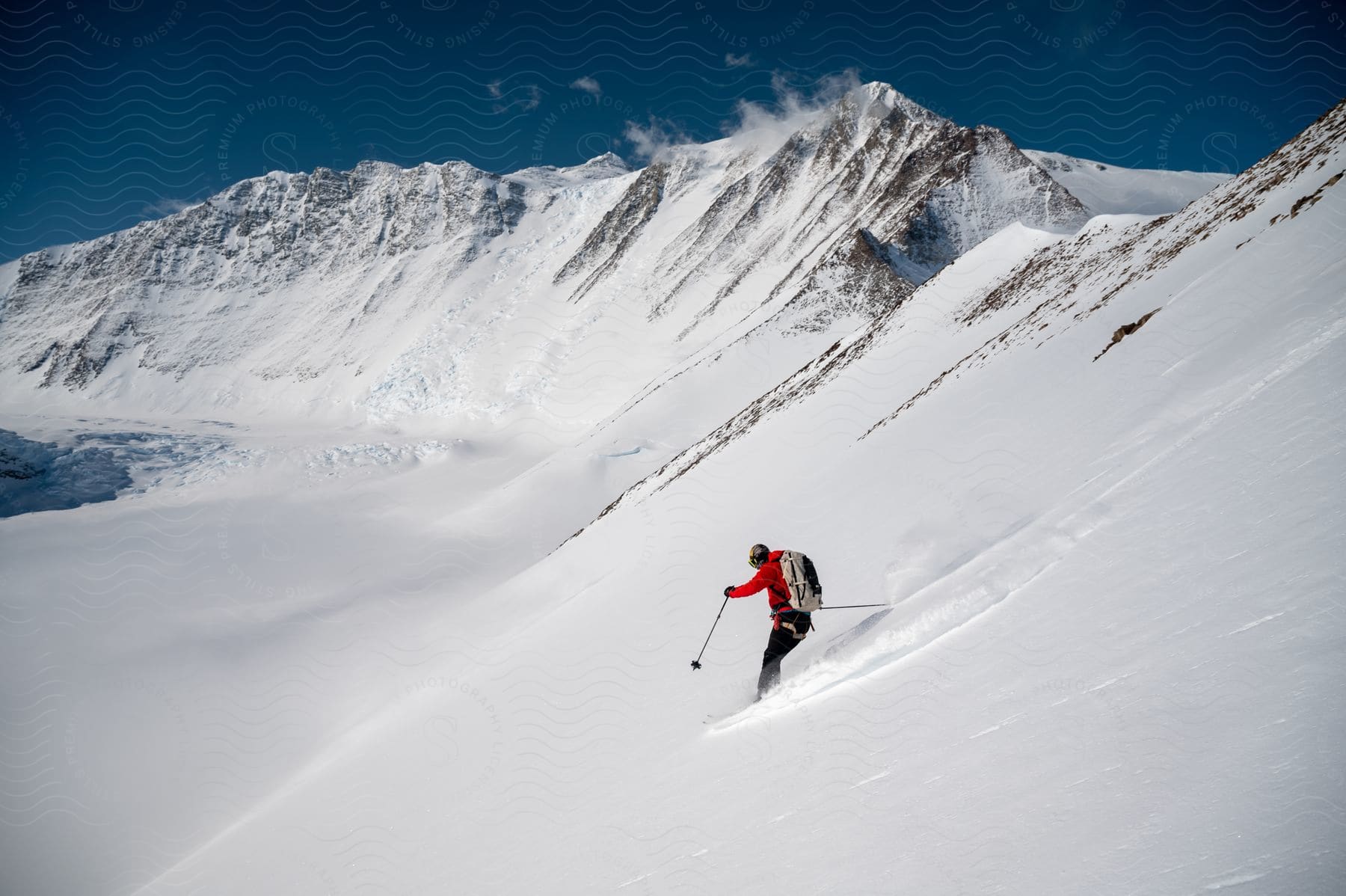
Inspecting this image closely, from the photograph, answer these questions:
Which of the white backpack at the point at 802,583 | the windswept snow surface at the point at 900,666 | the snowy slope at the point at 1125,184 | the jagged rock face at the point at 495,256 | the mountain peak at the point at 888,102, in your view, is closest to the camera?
the windswept snow surface at the point at 900,666

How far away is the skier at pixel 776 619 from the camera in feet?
20.5

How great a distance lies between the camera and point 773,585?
648 cm

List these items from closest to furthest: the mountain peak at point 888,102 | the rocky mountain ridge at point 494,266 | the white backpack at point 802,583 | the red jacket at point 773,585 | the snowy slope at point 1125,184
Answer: the white backpack at point 802,583
the red jacket at point 773,585
the rocky mountain ridge at point 494,266
the snowy slope at point 1125,184
the mountain peak at point 888,102

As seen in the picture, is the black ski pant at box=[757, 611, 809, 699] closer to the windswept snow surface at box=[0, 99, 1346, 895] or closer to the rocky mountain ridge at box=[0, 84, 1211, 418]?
the windswept snow surface at box=[0, 99, 1346, 895]

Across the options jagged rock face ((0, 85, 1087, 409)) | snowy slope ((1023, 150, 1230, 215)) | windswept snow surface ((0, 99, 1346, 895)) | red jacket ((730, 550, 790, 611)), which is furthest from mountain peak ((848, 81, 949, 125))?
red jacket ((730, 550, 790, 611))

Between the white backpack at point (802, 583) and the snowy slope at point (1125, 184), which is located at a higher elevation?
the snowy slope at point (1125, 184)

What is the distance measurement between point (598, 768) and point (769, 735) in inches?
99.2

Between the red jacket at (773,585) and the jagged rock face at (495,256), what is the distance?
33.4 metres

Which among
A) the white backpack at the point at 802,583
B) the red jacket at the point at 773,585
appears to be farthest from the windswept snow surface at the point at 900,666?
the red jacket at the point at 773,585

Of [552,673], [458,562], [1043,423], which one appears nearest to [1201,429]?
[1043,423]


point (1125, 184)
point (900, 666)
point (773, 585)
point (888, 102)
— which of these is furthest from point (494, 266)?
point (900, 666)

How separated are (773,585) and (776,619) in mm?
352

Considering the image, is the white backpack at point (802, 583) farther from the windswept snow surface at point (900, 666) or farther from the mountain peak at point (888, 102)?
the mountain peak at point (888, 102)

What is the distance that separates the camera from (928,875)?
3102 millimetres
